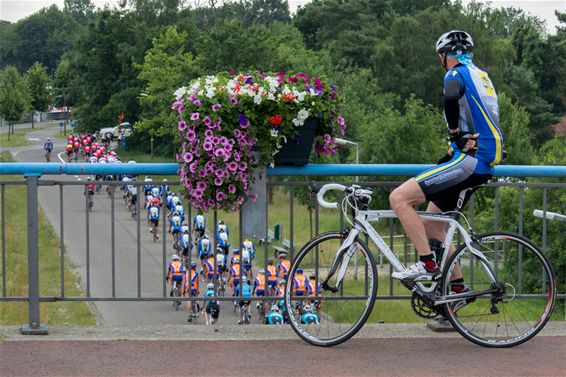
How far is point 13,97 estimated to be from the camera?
397ft

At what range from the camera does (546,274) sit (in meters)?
6.98

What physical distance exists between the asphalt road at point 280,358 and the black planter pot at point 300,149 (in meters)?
1.34

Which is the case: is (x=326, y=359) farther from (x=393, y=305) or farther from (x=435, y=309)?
(x=393, y=305)

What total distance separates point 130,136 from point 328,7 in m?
22.5

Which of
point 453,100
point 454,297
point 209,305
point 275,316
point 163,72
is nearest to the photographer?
point 453,100

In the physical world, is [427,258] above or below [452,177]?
below

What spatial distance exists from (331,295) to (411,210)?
0.88 m

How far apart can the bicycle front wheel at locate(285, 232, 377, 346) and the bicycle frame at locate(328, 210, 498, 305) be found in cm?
3

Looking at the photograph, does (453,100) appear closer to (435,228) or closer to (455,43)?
(455,43)

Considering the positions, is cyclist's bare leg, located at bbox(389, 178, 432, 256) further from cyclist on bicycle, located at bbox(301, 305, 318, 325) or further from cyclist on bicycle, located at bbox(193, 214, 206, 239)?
cyclist on bicycle, located at bbox(193, 214, 206, 239)

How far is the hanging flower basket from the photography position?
7.25 metres

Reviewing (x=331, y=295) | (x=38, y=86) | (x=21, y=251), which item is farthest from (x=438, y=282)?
(x=38, y=86)

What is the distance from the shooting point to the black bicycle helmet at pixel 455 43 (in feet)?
21.7

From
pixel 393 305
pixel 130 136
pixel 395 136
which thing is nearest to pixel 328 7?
pixel 130 136
